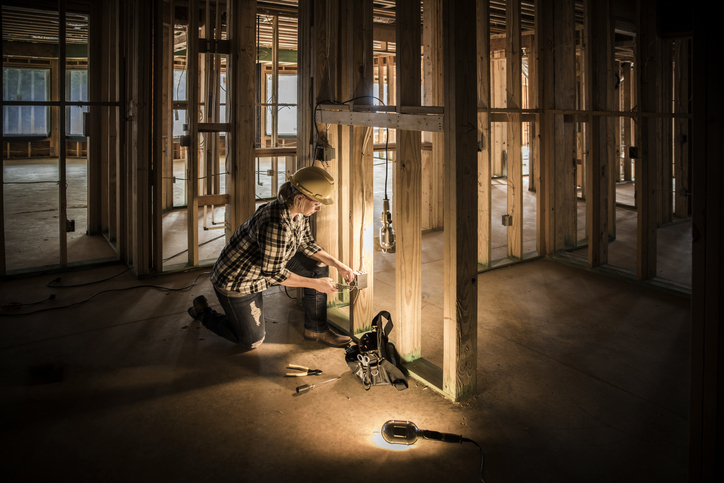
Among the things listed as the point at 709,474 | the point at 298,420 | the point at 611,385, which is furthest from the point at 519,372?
the point at 709,474

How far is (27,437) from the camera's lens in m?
2.44

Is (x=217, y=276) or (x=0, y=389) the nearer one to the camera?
(x=0, y=389)

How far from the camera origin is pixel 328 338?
350 centimetres

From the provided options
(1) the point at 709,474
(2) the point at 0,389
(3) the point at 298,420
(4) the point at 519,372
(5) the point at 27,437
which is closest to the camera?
(1) the point at 709,474

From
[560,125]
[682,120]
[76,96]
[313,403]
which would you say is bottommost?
[313,403]

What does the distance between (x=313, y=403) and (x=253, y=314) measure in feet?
2.62

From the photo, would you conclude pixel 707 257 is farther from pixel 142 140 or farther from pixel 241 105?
pixel 142 140

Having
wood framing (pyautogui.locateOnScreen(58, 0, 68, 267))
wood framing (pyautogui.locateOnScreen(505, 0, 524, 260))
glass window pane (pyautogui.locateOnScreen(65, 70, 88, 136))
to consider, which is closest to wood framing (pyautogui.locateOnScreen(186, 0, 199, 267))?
wood framing (pyautogui.locateOnScreen(58, 0, 68, 267))

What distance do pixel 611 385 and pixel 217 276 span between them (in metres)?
2.32

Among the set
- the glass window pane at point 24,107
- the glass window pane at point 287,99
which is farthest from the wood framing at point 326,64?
A: the glass window pane at point 24,107

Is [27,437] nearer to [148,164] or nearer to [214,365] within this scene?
[214,365]

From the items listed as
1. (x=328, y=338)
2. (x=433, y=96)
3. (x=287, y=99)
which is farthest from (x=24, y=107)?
(x=328, y=338)

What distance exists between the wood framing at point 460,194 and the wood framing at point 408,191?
0.38 metres

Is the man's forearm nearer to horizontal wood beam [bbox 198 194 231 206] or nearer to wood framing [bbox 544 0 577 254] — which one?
horizontal wood beam [bbox 198 194 231 206]
